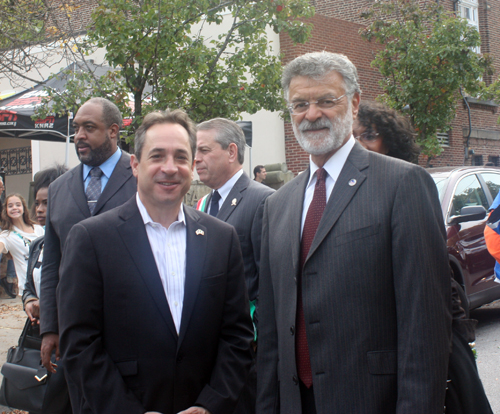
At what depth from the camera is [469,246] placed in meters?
6.28

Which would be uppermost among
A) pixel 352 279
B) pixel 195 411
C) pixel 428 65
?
pixel 428 65

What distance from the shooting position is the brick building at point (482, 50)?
49.1 ft

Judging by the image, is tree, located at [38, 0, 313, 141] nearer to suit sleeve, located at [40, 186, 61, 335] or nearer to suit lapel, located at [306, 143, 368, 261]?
suit sleeve, located at [40, 186, 61, 335]

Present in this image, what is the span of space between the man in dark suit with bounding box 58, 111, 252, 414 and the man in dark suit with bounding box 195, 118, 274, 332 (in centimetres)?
98

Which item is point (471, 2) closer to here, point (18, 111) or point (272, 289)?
point (18, 111)

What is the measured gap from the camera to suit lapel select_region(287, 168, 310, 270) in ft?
7.55

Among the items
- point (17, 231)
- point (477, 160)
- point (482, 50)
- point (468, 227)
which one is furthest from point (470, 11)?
point (17, 231)

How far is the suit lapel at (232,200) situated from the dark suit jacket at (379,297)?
61.0 inches

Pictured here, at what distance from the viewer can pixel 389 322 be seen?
2078mm

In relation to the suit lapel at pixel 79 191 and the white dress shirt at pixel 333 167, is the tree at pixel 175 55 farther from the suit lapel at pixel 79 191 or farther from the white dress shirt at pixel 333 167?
the white dress shirt at pixel 333 167

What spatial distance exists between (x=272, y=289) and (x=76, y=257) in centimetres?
90

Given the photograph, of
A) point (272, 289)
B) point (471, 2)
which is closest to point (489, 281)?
point (272, 289)

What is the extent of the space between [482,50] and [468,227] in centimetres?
1511

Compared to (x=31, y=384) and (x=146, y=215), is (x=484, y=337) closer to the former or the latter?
(x=31, y=384)
